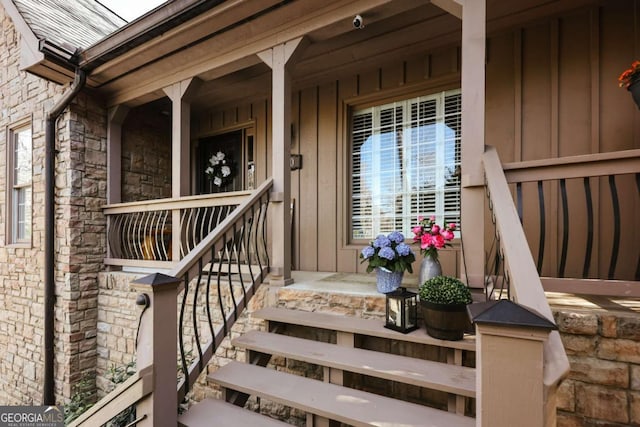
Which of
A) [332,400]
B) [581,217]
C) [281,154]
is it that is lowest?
[332,400]

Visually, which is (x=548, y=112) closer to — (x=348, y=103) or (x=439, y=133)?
(x=439, y=133)

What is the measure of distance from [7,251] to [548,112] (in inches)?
286

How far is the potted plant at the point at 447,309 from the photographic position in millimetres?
1819

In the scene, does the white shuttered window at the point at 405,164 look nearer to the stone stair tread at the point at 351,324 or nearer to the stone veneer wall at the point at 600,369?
the stone stair tread at the point at 351,324

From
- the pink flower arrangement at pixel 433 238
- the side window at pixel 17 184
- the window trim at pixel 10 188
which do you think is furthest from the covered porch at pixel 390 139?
the window trim at pixel 10 188

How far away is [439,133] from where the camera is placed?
3516mm

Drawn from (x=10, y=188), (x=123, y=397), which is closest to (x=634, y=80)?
(x=123, y=397)

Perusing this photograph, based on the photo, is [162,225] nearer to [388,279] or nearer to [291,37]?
[291,37]

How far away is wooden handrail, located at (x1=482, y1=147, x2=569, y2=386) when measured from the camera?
921 millimetres

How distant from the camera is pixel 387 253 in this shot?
7.61 feet

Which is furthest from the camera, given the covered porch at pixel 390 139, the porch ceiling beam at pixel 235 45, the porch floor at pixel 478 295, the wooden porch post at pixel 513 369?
the porch ceiling beam at pixel 235 45

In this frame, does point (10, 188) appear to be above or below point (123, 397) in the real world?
above

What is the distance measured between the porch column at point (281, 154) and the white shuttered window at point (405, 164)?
1327 mm

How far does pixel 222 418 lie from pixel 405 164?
119 inches
